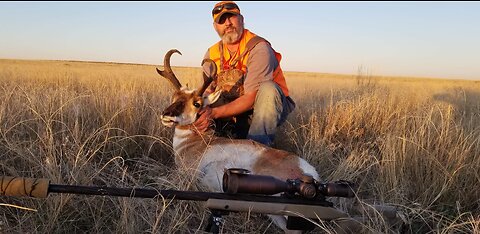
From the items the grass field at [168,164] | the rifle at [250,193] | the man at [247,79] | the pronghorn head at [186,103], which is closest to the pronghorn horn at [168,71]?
the pronghorn head at [186,103]

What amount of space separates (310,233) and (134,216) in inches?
53.4

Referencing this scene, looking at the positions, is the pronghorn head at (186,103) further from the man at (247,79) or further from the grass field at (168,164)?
the grass field at (168,164)

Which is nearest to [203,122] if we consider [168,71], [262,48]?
[168,71]

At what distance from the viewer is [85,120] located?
5312 mm

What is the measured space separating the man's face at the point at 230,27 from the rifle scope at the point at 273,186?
3.31 metres

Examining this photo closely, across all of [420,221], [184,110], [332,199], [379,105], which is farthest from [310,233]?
[379,105]

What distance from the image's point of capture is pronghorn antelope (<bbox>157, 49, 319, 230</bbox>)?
3.92 m

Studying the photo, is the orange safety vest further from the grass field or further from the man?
the grass field

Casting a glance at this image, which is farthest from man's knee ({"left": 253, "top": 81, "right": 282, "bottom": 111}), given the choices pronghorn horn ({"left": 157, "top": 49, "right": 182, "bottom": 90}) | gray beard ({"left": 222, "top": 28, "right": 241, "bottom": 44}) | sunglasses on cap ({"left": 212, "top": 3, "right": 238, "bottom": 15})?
sunglasses on cap ({"left": 212, "top": 3, "right": 238, "bottom": 15})

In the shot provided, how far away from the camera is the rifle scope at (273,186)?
98.6 inches

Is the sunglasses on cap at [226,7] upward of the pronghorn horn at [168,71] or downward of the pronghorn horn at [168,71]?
upward

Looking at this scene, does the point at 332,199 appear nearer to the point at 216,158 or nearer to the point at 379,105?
the point at 216,158

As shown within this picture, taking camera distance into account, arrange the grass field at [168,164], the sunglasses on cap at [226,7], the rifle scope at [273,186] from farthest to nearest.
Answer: the sunglasses on cap at [226,7]
the grass field at [168,164]
the rifle scope at [273,186]

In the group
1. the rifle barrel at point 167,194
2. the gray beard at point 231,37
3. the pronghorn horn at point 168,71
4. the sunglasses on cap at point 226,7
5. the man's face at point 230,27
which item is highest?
the sunglasses on cap at point 226,7
